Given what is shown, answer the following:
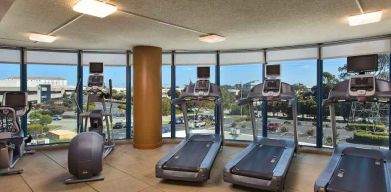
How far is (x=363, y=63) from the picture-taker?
13.8 ft

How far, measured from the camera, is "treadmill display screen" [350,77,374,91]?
4.12 meters

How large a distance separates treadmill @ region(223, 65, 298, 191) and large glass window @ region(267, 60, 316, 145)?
1311 millimetres

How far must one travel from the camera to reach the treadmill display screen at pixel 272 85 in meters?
5.17

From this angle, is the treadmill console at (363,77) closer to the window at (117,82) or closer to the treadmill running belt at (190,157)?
the treadmill running belt at (190,157)

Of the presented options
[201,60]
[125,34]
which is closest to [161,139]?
[201,60]

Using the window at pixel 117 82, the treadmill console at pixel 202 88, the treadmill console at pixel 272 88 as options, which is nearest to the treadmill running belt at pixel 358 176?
the treadmill console at pixel 272 88

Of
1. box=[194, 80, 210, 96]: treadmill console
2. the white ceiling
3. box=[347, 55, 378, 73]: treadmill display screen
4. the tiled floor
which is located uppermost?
the white ceiling

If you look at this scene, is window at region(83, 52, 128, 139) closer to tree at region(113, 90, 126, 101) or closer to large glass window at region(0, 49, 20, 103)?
tree at region(113, 90, 126, 101)

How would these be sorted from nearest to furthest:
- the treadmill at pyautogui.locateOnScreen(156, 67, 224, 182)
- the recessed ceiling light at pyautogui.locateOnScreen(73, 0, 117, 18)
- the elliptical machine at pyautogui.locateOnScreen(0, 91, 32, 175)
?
1. the recessed ceiling light at pyautogui.locateOnScreen(73, 0, 117, 18)
2. the treadmill at pyautogui.locateOnScreen(156, 67, 224, 182)
3. the elliptical machine at pyautogui.locateOnScreen(0, 91, 32, 175)

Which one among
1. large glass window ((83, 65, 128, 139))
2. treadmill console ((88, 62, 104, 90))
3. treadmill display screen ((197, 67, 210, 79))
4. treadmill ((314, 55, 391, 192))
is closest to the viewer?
treadmill ((314, 55, 391, 192))

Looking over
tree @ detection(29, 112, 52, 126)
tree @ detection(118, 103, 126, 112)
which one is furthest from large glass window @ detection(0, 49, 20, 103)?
tree @ detection(118, 103, 126, 112)

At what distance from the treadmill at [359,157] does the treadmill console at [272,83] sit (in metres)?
0.98

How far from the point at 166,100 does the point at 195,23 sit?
3.39 metres

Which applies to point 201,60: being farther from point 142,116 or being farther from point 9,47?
point 9,47
